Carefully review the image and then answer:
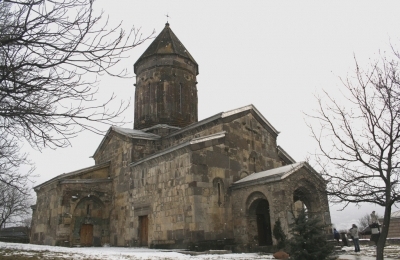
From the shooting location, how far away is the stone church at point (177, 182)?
33.4 ft

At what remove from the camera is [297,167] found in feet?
32.6

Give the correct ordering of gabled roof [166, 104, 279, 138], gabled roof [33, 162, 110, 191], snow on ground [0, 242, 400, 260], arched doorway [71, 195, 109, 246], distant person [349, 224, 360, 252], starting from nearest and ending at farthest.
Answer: snow on ground [0, 242, 400, 260], distant person [349, 224, 360, 252], gabled roof [166, 104, 279, 138], arched doorway [71, 195, 109, 246], gabled roof [33, 162, 110, 191]

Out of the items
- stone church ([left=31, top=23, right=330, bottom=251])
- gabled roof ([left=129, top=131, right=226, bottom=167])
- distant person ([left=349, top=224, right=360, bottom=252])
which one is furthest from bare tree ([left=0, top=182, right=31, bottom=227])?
distant person ([left=349, top=224, right=360, bottom=252])

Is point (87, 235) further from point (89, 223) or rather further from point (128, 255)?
point (128, 255)

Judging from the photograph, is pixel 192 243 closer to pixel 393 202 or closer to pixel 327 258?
pixel 327 258

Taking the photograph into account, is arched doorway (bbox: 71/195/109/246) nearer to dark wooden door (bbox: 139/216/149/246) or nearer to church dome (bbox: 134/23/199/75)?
dark wooden door (bbox: 139/216/149/246)

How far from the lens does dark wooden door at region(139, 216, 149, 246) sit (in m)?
12.0

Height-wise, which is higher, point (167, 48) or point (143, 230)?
point (167, 48)

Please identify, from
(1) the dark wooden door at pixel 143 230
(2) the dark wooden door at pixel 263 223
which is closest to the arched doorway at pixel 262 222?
(2) the dark wooden door at pixel 263 223

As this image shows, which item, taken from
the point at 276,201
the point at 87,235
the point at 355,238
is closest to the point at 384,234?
the point at 276,201

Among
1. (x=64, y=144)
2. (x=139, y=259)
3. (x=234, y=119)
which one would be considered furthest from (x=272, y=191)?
(x=64, y=144)

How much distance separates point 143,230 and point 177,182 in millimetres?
2807

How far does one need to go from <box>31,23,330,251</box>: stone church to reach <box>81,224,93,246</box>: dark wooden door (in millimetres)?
39

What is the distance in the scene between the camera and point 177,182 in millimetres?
10742
